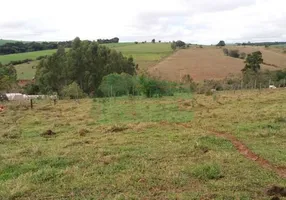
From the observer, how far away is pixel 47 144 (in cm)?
1245

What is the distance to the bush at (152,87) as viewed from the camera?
3259cm

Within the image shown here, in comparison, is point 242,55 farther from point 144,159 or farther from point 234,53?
point 144,159

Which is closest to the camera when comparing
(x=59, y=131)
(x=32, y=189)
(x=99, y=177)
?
(x=32, y=189)

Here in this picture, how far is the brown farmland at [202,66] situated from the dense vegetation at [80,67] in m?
5.92

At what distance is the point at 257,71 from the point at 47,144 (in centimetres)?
4345

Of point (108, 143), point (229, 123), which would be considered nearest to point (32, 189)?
point (108, 143)

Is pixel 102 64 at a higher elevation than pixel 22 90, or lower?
higher

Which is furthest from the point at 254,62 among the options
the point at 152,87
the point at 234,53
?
the point at 152,87

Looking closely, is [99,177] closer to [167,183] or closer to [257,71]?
[167,183]

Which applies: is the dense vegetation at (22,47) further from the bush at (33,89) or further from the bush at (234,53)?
the bush at (33,89)

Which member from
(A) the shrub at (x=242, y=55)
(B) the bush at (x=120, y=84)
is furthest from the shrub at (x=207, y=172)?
(A) the shrub at (x=242, y=55)

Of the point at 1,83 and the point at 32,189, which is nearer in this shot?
the point at 32,189

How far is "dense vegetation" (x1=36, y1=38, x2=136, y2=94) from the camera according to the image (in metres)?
44.4

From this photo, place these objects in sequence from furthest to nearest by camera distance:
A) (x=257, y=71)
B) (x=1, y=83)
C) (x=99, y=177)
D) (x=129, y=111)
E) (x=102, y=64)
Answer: (x=257, y=71) < (x=102, y=64) < (x=1, y=83) < (x=129, y=111) < (x=99, y=177)
